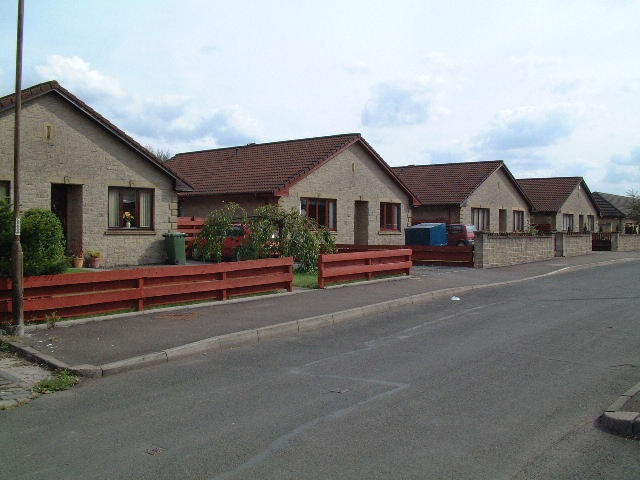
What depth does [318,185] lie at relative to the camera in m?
27.3

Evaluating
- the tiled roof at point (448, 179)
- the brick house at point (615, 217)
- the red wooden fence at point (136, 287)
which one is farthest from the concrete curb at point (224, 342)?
the brick house at point (615, 217)

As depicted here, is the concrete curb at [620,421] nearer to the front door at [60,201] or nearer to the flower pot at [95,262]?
the flower pot at [95,262]

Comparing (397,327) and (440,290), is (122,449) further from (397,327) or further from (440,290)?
(440,290)

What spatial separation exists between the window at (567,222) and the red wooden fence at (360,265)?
106 ft

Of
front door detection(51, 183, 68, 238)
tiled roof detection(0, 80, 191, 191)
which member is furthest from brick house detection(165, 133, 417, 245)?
front door detection(51, 183, 68, 238)

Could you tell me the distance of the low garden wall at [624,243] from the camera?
4250cm

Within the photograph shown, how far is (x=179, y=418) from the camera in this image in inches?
245

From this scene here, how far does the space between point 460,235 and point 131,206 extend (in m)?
18.0

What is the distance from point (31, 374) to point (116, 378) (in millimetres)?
1099

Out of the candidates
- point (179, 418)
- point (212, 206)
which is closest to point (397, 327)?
point (179, 418)

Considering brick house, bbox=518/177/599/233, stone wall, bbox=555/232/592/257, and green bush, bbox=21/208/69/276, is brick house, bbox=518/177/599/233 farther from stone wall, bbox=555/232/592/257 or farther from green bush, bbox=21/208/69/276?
green bush, bbox=21/208/69/276

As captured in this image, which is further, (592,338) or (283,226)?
(283,226)

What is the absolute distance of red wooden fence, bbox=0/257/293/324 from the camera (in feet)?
35.0

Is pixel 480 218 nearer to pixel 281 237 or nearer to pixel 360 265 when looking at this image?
pixel 360 265
